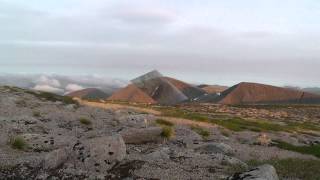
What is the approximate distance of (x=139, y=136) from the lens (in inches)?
1687

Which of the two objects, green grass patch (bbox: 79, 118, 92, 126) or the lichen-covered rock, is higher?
green grass patch (bbox: 79, 118, 92, 126)

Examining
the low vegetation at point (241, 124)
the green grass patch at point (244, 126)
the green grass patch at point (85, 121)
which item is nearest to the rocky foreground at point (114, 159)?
the green grass patch at point (85, 121)

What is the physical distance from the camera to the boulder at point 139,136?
42281mm

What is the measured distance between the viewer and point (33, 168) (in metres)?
29.3

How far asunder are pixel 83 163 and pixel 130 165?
289 cm

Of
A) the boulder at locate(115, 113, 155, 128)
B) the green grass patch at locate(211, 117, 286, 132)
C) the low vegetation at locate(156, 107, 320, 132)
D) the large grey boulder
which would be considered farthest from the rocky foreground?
the low vegetation at locate(156, 107, 320, 132)

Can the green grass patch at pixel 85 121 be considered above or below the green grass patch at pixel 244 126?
above

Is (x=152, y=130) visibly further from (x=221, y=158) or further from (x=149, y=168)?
(x=149, y=168)

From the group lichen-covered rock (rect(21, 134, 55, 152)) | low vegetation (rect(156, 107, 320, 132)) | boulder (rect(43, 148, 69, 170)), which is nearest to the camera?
boulder (rect(43, 148, 69, 170))

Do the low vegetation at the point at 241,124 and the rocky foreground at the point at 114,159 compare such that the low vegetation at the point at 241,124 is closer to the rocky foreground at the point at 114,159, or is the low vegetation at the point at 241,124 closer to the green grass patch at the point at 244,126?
the green grass patch at the point at 244,126

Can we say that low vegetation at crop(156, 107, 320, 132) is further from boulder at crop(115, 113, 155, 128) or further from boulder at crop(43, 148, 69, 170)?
boulder at crop(43, 148, 69, 170)

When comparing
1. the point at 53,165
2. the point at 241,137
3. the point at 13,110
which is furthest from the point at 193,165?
the point at 13,110

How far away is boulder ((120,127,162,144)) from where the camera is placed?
4228 centimetres

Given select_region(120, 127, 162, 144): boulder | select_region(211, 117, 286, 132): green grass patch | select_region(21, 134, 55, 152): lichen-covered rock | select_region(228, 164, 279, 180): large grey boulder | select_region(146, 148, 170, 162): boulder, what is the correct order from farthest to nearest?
select_region(211, 117, 286, 132): green grass patch → select_region(120, 127, 162, 144): boulder → select_region(21, 134, 55, 152): lichen-covered rock → select_region(146, 148, 170, 162): boulder → select_region(228, 164, 279, 180): large grey boulder
